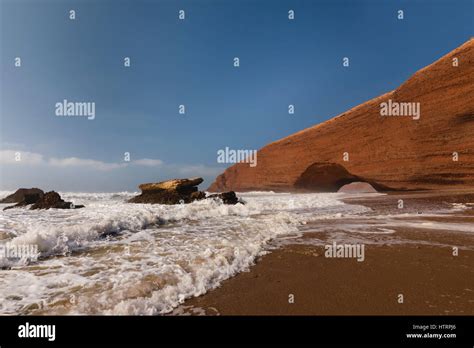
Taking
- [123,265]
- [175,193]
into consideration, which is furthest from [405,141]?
[123,265]

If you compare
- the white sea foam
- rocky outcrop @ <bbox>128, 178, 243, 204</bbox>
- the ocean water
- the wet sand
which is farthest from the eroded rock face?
the wet sand

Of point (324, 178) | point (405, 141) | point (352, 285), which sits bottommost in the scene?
point (352, 285)

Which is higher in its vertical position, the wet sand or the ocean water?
the ocean water

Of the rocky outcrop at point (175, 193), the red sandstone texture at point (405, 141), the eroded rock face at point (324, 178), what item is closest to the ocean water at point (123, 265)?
the rocky outcrop at point (175, 193)

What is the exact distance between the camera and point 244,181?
49844mm

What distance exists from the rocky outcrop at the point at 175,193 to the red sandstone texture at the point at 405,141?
68.9ft

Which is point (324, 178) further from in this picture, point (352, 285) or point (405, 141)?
point (352, 285)

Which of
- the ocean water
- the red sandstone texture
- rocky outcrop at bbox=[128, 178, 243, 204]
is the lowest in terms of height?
the ocean water

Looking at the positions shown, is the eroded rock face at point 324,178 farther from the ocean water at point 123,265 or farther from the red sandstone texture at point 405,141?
the ocean water at point 123,265

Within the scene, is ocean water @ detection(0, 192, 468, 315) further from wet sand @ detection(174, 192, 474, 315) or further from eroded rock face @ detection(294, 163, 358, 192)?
eroded rock face @ detection(294, 163, 358, 192)

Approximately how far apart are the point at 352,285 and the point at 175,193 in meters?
15.9

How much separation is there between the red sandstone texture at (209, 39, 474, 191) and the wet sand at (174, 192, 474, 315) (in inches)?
1006

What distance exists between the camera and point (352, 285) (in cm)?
354

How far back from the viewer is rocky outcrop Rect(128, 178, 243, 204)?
1720 cm
